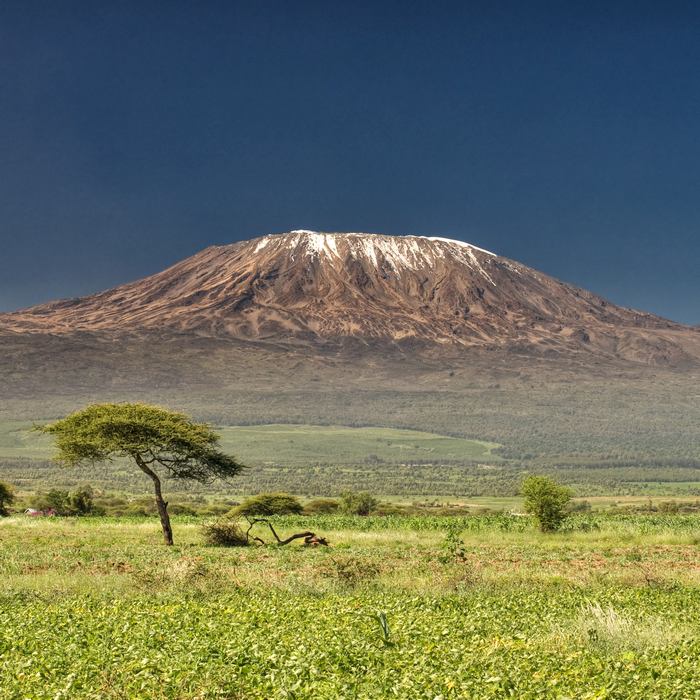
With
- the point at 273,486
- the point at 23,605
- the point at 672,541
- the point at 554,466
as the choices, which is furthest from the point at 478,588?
the point at 554,466

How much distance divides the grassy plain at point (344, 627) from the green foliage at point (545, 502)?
37.8ft

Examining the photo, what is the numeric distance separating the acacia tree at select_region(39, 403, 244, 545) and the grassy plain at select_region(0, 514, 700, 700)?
8219 mm

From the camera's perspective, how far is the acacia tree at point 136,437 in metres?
36.1

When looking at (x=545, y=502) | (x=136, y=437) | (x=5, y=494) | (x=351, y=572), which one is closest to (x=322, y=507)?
(x=5, y=494)

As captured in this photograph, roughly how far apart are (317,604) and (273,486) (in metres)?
112

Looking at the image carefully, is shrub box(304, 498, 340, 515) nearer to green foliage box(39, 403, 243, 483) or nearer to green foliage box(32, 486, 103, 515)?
green foliage box(32, 486, 103, 515)

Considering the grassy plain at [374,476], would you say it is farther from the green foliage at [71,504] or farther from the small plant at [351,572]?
the small plant at [351,572]

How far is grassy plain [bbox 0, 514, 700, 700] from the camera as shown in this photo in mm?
10242

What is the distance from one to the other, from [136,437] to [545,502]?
21.4m

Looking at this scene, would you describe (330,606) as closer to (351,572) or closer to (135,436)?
(351,572)

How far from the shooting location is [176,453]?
38562 mm

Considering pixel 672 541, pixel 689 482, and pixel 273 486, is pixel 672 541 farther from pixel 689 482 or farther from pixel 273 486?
pixel 689 482

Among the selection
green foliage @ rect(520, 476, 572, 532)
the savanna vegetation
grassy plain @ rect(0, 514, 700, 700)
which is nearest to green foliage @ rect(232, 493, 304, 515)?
the savanna vegetation

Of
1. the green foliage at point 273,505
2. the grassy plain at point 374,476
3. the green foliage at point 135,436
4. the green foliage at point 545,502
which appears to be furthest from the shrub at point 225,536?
the grassy plain at point 374,476
